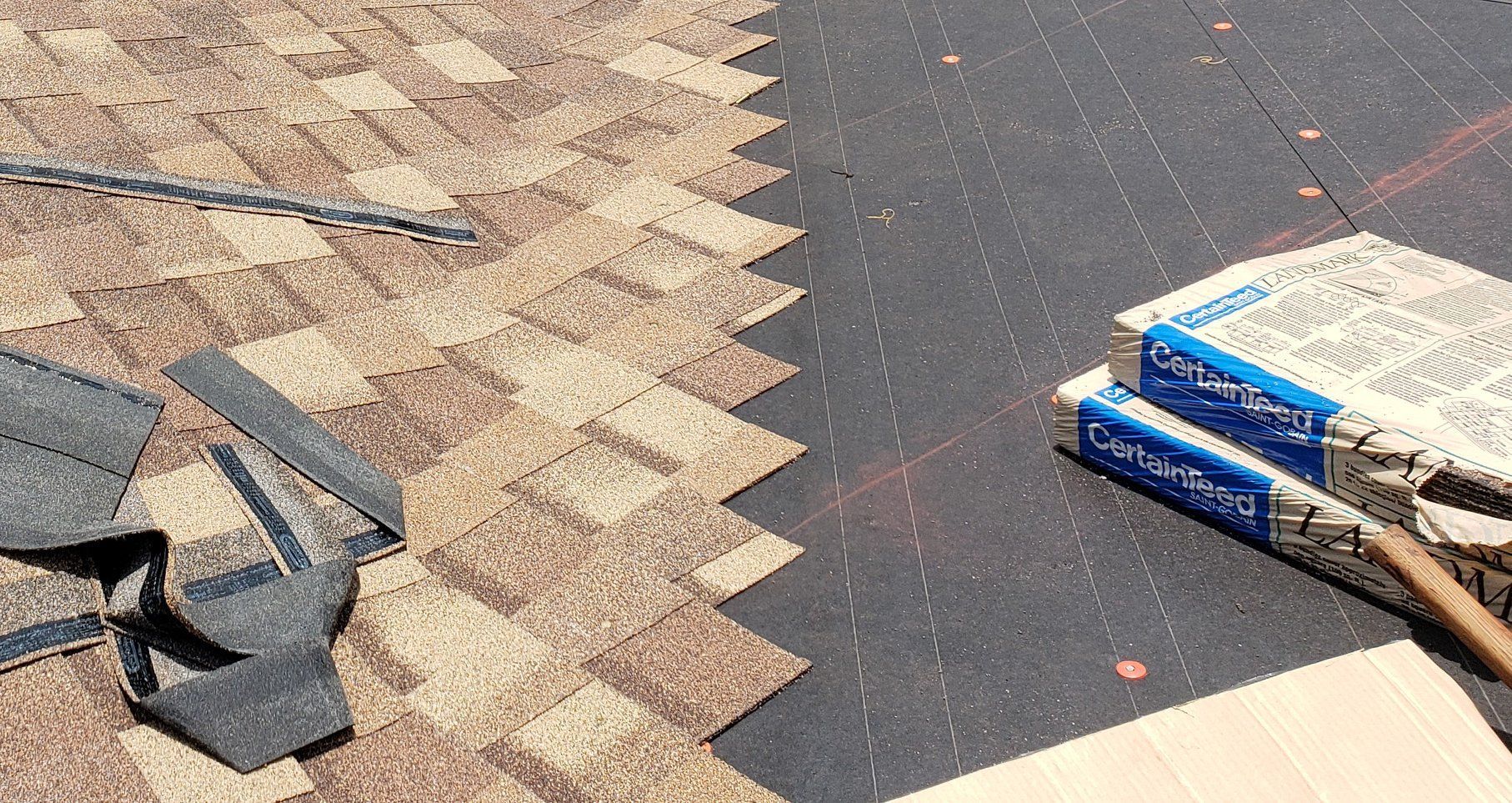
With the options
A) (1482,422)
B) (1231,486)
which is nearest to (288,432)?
(1231,486)

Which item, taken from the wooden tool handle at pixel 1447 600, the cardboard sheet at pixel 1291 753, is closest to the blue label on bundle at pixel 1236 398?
the wooden tool handle at pixel 1447 600

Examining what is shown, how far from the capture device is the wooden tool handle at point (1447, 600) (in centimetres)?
197

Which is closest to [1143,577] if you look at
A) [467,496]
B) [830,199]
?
[467,496]

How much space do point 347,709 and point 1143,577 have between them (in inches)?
73.3

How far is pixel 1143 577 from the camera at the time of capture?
9.74ft

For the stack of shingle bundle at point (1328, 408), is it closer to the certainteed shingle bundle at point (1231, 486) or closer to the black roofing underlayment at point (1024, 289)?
the certainteed shingle bundle at point (1231, 486)

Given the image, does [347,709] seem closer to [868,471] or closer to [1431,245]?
[868,471]

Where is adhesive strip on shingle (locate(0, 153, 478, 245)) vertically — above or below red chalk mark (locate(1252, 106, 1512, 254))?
below

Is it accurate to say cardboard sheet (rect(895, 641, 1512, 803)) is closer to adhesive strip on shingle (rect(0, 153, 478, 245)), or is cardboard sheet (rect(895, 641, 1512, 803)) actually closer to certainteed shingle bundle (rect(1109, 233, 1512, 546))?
certainteed shingle bundle (rect(1109, 233, 1512, 546))

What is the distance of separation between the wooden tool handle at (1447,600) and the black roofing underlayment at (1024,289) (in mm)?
567

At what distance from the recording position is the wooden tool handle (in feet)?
6.47

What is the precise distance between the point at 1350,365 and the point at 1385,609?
59cm

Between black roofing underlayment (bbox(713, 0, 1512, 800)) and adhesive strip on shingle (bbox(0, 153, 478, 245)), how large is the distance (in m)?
1.20

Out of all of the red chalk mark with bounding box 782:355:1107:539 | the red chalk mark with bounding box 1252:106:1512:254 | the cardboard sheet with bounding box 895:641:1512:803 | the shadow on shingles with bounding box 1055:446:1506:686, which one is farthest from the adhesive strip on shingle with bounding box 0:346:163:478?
the red chalk mark with bounding box 1252:106:1512:254
